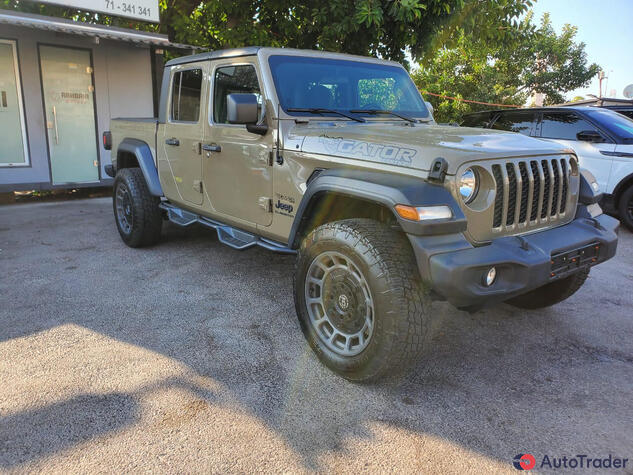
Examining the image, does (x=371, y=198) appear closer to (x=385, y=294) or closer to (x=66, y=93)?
(x=385, y=294)

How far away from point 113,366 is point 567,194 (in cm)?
299

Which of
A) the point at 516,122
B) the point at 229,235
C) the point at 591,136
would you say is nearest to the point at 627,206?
the point at 591,136

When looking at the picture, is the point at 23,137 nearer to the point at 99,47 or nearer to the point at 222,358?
the point at 99,47

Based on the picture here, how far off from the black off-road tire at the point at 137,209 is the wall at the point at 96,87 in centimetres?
393

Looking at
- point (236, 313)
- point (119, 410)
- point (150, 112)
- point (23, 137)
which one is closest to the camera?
point (119, 410)

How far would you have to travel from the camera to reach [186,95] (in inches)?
177

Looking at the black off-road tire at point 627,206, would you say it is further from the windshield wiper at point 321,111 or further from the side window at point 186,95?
the side window at point 186,95

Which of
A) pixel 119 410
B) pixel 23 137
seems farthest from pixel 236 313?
pixel 23 137

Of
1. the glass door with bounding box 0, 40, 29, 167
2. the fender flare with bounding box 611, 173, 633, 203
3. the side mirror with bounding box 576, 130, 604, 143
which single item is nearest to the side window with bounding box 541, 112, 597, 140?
the side mirror with bounding box 576, 130, 604, 143

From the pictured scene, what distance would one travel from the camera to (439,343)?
3.33 m

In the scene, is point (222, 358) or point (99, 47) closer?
point (222, 358)

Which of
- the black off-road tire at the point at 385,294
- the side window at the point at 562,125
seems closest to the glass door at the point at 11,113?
the black off-road tire at the point at 385,294

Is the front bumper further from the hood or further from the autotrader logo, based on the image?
the autotrader logo
